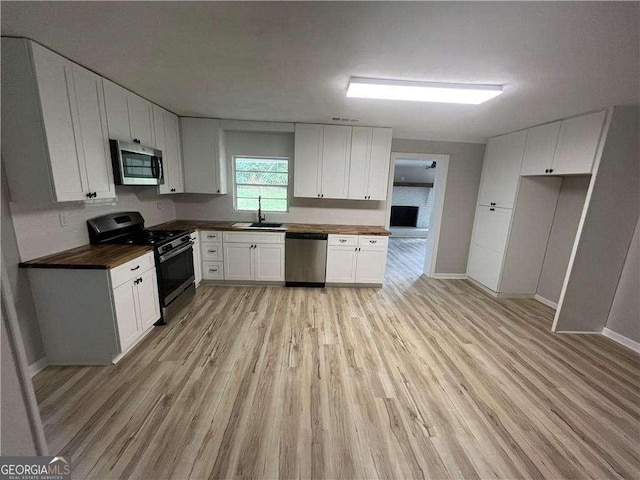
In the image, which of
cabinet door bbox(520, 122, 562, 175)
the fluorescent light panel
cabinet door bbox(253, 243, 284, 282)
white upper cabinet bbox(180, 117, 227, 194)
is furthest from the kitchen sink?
cabinet door bbox(520, 122, 562, 175)

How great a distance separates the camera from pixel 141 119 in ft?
9.29

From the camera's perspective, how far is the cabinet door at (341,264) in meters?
3.87

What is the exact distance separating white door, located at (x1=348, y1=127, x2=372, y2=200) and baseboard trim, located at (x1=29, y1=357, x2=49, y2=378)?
3806 millimetres

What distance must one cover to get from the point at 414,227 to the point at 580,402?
23.8 ft

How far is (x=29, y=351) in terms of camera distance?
2.02 m

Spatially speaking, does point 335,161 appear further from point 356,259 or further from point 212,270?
point 212,270

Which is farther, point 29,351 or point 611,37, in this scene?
point 29,351

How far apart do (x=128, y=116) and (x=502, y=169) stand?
4908 mm

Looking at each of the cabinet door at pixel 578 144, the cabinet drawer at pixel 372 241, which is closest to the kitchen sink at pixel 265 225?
the cabinet drawer at pixel 372 241

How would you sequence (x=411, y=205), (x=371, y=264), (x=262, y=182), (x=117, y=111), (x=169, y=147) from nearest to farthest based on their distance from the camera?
Answer: 1. (x=117, y=111)
2. (x=169, y=147)
3. (x=371, y=264)
4. (x=262, y=182)
5. (x=411, y=205)

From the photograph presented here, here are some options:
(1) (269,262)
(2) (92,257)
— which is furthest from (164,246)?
(1) (269,262)

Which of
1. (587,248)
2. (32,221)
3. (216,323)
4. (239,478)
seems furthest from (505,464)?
(32,221)

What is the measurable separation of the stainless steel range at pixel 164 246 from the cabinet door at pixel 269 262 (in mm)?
920

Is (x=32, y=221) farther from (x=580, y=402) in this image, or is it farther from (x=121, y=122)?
(x=580, y=402)
